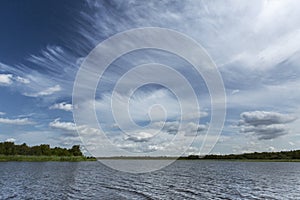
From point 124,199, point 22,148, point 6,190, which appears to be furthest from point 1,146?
point 124,199

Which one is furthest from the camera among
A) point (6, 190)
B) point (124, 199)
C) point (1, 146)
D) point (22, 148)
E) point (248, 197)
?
point (22, 148)

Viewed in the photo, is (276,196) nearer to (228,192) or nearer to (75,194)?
(228,192)

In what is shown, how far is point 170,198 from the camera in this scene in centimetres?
3494

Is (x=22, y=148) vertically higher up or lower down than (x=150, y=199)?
higher up

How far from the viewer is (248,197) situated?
119 feet

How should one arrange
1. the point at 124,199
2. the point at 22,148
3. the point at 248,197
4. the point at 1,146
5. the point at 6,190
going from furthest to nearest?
the point at 22,148, the point at 1,146, the point at 6,190, the point at 248,197, the point at 124,199

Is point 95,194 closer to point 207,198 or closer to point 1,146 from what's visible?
point 207,198

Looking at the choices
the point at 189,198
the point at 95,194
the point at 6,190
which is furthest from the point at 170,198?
the point at 6,190

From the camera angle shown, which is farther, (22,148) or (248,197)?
(22,148)

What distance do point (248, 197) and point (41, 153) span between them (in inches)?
7176

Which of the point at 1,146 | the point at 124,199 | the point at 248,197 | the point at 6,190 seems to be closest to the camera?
the point at 124,199

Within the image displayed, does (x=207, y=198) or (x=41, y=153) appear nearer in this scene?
(x=207, y=198)

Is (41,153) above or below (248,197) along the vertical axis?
above

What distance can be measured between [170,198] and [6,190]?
23.9 m
